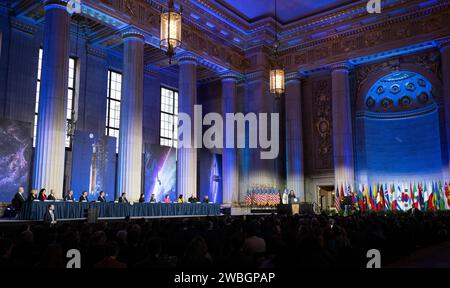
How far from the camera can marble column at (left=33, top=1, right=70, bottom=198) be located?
45.0ft

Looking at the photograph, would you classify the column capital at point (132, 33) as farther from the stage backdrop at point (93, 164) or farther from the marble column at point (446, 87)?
the marble column at point (446, 87)

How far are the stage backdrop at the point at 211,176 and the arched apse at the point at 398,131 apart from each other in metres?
8.33

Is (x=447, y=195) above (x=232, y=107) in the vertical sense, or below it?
below

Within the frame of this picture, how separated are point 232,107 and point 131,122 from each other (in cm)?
783

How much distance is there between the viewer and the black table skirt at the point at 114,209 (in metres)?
11.3

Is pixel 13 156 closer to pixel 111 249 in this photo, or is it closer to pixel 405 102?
pixel 111 249

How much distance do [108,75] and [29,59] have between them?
4.90 m

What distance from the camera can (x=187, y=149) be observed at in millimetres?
19719

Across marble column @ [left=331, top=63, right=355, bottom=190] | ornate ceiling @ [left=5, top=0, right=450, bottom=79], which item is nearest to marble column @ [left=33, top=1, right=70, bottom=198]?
ornate ceiling @ [left=5, top=0, right=450, bottom=79]

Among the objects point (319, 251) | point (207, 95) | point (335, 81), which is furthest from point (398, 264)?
point (207, 95)

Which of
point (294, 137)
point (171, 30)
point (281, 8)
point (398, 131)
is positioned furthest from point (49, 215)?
point (398, 131)

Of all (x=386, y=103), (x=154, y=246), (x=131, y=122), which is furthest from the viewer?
(x=386, y=103)

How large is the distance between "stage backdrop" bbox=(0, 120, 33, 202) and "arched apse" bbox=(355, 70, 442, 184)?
679 inches
